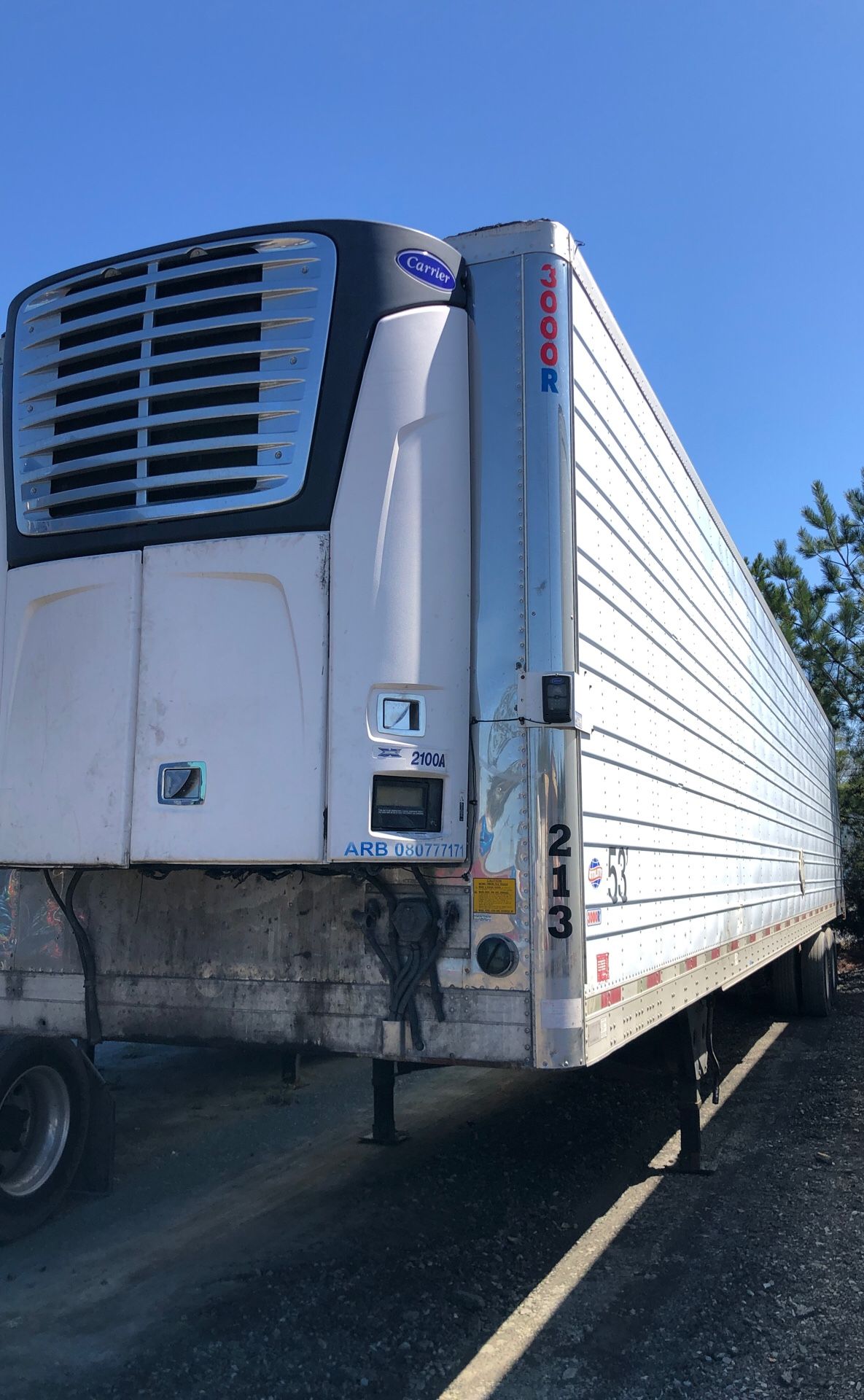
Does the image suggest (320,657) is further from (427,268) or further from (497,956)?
(427,268)

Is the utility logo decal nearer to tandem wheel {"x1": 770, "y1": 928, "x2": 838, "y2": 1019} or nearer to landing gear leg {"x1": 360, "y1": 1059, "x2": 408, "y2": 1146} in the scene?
landing gear leg {"x1": 360, "y1": 1059, "x2": 408, "y2": 1146}

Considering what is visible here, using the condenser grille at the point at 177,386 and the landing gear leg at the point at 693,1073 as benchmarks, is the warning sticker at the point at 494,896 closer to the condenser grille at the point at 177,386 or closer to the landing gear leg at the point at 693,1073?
the condenser grille at the point at 177,386

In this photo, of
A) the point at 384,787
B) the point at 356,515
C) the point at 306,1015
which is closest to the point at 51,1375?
the point at 306,1015

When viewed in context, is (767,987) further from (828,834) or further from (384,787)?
(384,787)

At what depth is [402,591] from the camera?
330 cm

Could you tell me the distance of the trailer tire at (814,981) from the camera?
1163 centimetres

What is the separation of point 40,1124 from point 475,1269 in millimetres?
1862

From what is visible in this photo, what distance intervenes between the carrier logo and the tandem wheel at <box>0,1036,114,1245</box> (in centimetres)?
312

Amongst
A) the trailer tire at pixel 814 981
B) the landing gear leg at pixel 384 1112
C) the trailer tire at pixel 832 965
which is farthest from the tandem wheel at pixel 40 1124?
the trailer tire at pixel 832 965

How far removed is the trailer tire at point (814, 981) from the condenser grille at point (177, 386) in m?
9.80

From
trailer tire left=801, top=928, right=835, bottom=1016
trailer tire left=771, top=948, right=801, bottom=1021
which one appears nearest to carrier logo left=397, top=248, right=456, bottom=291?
trailer tire left=771, top=948, right=801, bottom=1021

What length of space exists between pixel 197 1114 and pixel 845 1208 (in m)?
3.65

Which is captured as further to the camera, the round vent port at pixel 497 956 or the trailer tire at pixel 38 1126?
the trailer tire at pixel 38 1126

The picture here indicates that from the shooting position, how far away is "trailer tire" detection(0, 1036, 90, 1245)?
169 inches
